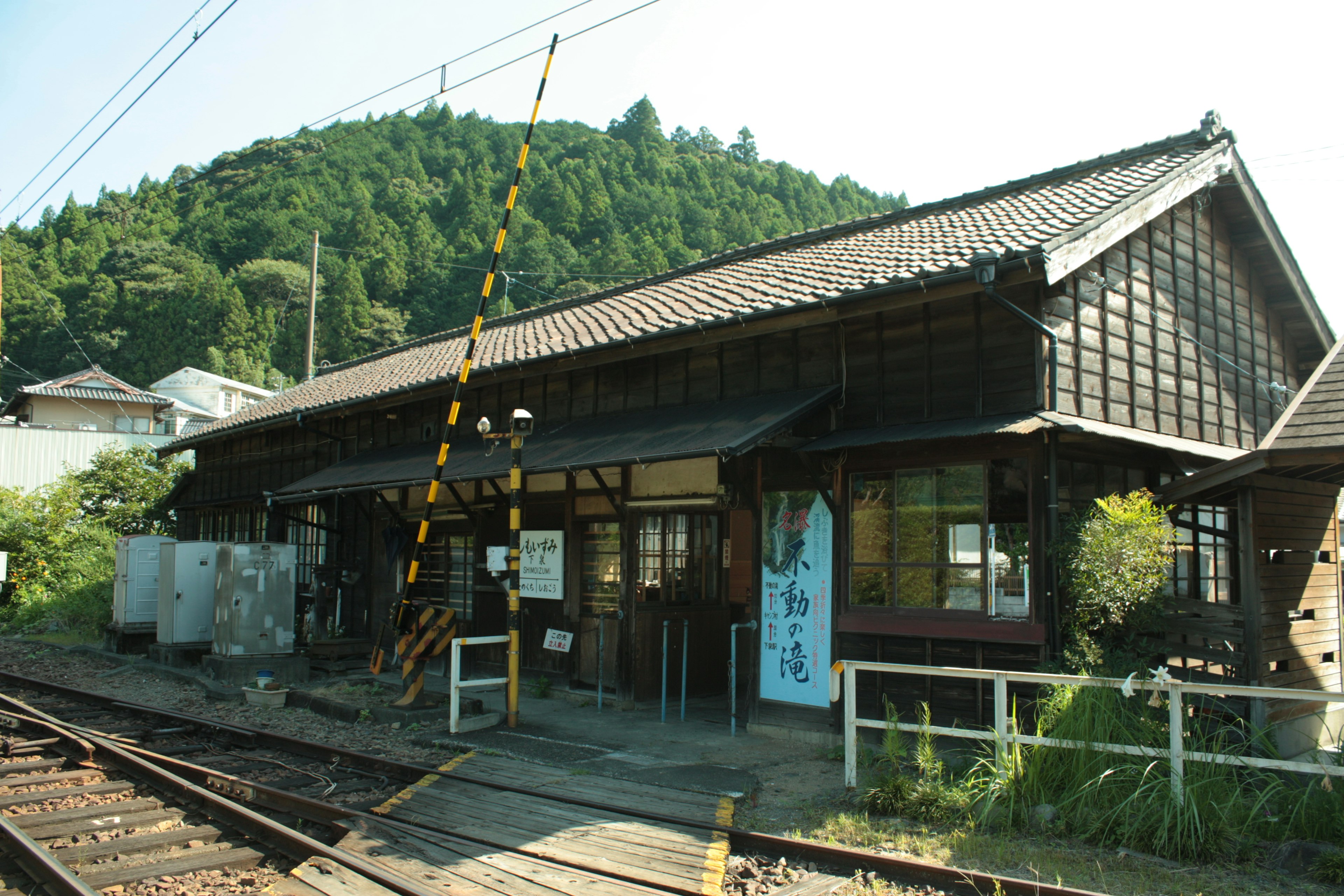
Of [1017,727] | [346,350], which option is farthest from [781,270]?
[346,350]

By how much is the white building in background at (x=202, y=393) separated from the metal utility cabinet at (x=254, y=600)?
4047 cm

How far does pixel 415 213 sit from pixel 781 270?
54496 mm

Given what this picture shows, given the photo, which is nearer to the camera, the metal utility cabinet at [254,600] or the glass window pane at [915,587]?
the glass window pane at [915,587]

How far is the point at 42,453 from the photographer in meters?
36.3

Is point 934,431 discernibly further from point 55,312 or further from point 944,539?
point 55,312

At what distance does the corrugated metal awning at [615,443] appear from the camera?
843 cm

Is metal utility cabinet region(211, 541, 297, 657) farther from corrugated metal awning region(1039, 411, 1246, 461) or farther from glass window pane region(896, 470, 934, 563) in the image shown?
corrugated metal awning region(1039, 411, 1246, 461)

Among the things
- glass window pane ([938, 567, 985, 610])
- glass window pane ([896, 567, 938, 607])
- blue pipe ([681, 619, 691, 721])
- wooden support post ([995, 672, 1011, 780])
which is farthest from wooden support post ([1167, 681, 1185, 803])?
blue pipe ([681, 619, 691, 721])

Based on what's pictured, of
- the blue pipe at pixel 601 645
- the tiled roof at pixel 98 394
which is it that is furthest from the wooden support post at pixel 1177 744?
the tiled roof at pixel 98 394

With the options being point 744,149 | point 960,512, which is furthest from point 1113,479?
point 744,149

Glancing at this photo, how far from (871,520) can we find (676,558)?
324 centimetres

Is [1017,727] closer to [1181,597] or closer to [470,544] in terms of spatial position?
[1181,597]

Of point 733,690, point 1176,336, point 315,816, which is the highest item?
point 1176,336

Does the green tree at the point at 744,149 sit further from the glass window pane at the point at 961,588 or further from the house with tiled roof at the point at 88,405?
the glass window pane at the point at 961,588
